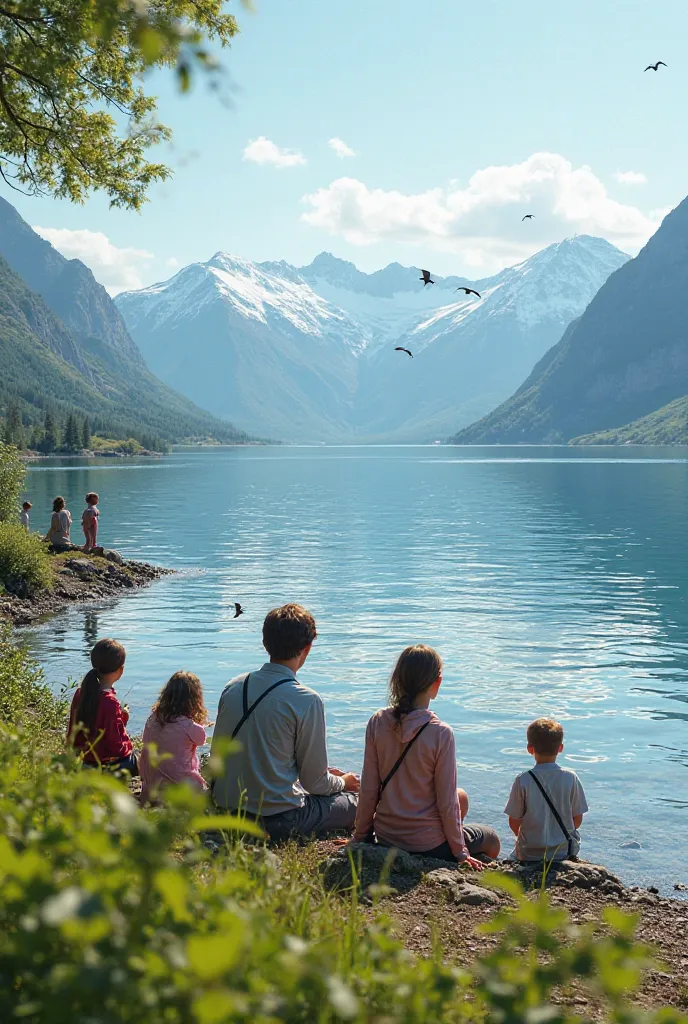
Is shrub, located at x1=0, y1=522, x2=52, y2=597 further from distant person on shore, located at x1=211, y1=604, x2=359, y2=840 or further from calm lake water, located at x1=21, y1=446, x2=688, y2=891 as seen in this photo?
distant person on shore, located at x1=211, y1=604, x2=359, y2=840

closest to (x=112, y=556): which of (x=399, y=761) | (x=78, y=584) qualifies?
(x=78, y=584)

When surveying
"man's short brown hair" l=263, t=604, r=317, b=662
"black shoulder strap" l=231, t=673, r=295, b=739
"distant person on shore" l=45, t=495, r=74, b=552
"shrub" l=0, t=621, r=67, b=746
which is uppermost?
"man's short brown hair" l=263, t=604, r=317, b=662

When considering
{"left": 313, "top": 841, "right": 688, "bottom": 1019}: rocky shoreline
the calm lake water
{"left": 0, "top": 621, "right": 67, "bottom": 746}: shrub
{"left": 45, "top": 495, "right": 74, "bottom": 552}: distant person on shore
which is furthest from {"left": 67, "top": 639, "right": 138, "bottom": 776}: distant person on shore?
{"left": 45, "top": 495, "right": 74, "bottom": 552}: distant person on shore

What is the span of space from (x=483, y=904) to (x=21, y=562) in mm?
24618

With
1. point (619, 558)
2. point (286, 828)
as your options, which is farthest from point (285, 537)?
point (286, 828)

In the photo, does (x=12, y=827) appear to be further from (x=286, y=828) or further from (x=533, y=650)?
(x=533, y=650)

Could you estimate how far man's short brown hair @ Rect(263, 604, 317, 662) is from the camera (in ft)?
26.3

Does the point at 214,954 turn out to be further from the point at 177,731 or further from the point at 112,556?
the point at 112,556

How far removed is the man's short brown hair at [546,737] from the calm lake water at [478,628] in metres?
3.61

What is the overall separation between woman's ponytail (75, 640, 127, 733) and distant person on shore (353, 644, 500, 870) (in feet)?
9.18

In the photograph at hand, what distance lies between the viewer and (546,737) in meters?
8.67

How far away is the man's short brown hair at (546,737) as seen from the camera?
28.4ft

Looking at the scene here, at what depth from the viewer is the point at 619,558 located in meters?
44.9

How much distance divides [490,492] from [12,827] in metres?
98.4
